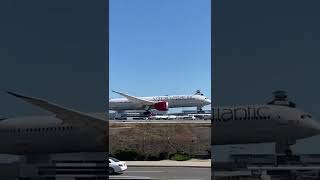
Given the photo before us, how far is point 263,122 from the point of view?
689 cm

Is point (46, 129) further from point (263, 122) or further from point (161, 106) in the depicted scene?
point (161, 106)

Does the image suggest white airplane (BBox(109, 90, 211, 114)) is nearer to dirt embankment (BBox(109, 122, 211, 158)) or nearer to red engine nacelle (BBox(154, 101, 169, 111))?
red engine nacelle (BBox(154, 101, 169, 111))

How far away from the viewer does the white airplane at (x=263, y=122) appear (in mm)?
6848

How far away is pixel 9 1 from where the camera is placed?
7.12 meters

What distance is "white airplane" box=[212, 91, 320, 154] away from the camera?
685cm

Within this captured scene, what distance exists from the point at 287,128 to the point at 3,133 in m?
4.10

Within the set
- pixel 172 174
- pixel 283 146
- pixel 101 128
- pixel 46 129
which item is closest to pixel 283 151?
pixel 283 146

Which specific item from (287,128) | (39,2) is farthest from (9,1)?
(287,128)

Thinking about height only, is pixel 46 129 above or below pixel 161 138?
above

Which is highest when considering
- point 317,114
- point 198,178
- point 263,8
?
point 263,8

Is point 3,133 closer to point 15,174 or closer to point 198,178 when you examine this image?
point 15,174

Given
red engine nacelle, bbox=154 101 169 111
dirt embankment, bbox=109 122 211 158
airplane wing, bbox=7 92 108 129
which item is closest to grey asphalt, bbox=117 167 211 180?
airplane wing, bbox=7 92 108 129

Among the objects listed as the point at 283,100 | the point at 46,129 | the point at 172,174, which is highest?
the point at 283,100

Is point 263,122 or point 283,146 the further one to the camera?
point 283,146
